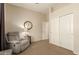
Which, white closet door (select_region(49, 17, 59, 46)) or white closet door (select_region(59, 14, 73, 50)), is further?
white closet door (select_region(49, 17, 59, 46))

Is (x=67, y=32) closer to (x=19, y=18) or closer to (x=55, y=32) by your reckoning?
(x=55, y=32)

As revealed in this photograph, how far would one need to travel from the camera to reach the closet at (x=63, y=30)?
3084 mm

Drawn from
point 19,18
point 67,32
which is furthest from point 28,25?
point 67,32

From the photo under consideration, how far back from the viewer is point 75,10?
2.91 metres

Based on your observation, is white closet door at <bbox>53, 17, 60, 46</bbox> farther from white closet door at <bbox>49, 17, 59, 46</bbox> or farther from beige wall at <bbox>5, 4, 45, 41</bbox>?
beige wall at <bbox>5, 4, 45, 41</bbox>

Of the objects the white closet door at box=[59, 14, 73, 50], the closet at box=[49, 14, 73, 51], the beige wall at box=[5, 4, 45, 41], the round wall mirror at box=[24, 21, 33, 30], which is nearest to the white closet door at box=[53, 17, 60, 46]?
the closet at box=[49, 14, 73, 51]

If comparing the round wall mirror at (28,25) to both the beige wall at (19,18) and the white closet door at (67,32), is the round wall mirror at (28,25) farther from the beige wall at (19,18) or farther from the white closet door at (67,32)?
the white closet door at (67,32)

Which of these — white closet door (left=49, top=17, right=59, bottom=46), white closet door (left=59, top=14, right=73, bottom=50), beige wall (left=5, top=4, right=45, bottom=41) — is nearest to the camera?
beige wall (left=5, top=4, right=45, bottom=41)

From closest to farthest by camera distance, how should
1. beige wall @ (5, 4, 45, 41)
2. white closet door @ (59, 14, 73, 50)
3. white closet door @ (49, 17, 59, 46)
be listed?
1. beige wall @ (5, 4, 45, 41)
2. white closet door @ (59, 14, 73, 50)
3. white closet door @ (49, 17, 59, 46)

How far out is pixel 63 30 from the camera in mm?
3242

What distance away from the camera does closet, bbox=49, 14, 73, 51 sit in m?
3.08

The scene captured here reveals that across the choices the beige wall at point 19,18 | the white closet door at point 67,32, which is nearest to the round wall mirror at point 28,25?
the beige wall at point 19,18
